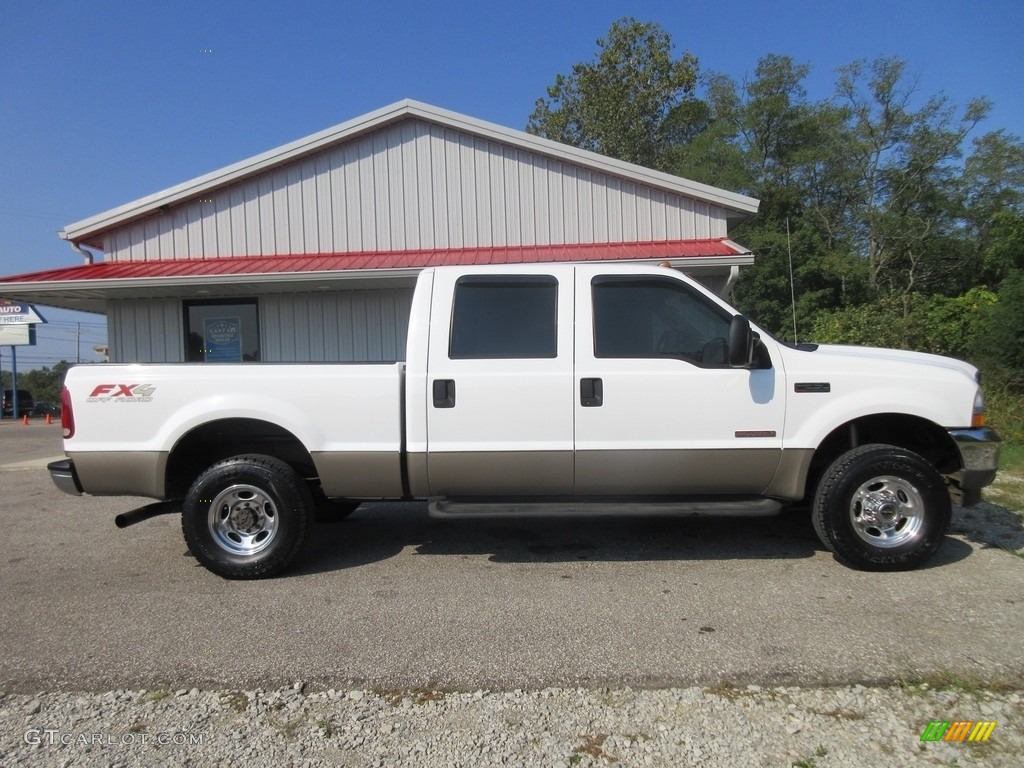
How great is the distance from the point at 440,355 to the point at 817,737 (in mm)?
2972

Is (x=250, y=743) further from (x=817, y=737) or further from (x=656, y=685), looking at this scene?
(x=817, y=737)

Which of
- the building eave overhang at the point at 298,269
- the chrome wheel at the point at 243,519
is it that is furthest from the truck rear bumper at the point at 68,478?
the building eave overhang at the point at 298,269

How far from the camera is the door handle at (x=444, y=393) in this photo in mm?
4629

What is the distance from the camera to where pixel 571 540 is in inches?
220

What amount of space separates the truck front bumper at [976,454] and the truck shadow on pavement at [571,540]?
26.2 inches

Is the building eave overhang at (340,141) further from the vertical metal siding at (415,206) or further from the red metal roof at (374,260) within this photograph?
the red metal roof at (374,260)

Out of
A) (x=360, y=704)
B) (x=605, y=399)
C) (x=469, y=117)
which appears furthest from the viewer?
(x=469, y=117)

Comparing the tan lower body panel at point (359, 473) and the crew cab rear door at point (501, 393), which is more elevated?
the crew cab rear door at point (501, 393)

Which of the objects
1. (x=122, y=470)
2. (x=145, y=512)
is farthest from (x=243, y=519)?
(x=122, y=470)

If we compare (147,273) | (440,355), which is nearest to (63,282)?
(147,273)

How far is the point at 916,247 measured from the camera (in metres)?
27.5

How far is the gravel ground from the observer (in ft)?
8.89

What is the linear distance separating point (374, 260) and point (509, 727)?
835 cm

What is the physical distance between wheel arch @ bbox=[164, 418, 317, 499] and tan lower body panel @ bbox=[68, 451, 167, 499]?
0.10m
